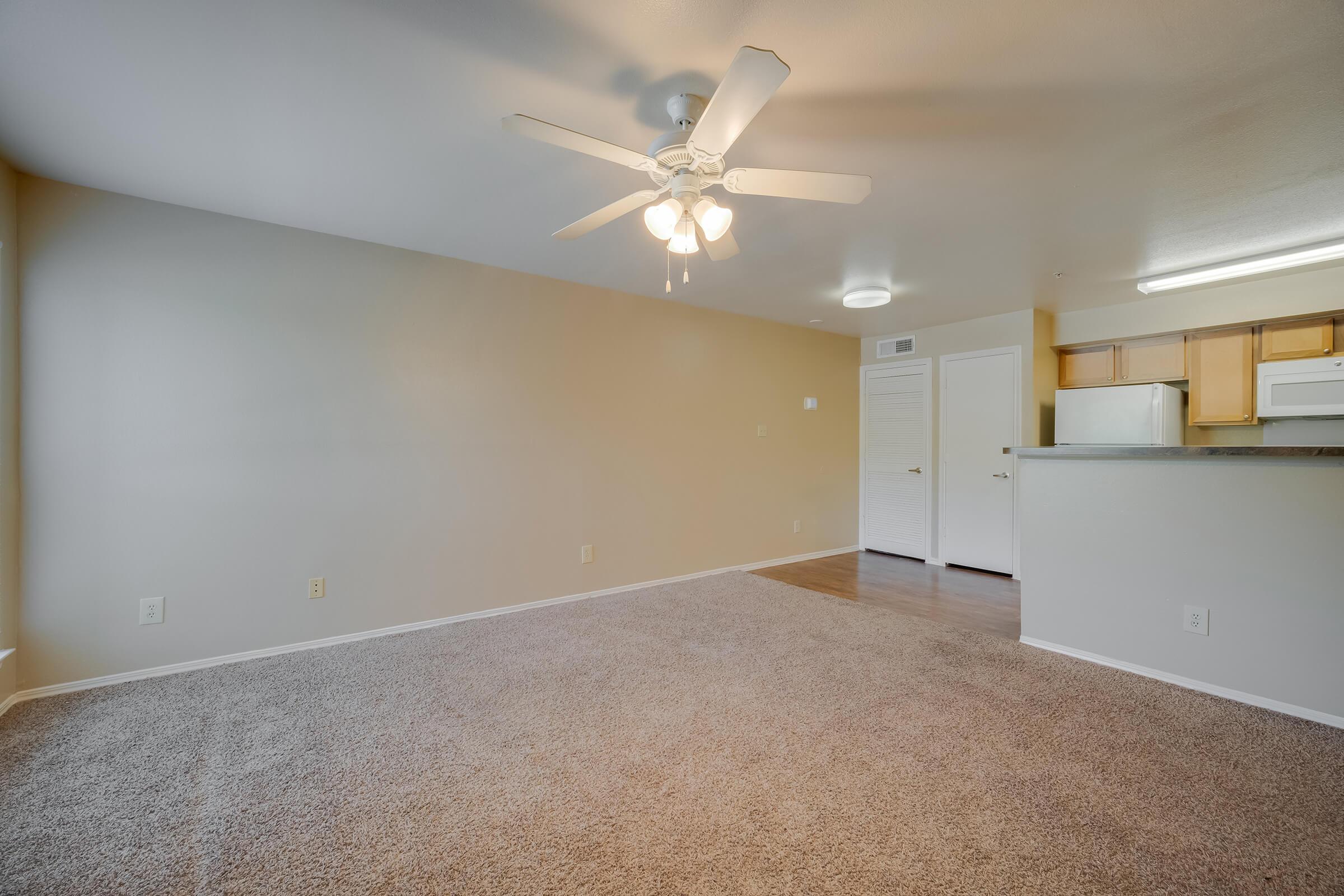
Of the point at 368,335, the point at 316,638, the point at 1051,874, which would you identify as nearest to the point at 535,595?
the point at 316,638

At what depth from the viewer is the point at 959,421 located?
5.06m

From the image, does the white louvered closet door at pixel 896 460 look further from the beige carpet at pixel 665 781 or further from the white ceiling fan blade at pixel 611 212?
the white ceiling fan blade at pixel 611 212

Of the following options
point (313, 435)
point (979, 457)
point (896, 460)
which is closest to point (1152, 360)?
point (979, 457)

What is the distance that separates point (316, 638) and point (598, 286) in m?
2.87

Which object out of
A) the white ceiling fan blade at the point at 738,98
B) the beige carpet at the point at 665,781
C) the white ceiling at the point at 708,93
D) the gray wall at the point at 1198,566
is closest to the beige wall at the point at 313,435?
the white ceiling at the point at 708,93

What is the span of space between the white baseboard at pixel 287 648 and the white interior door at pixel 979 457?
2.37 m

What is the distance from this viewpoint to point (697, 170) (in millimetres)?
1820

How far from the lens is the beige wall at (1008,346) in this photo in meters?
4.55

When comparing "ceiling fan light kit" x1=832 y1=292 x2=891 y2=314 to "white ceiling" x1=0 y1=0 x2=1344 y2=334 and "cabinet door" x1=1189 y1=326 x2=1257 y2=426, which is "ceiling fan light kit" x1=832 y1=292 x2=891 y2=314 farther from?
"cabinet door" x1=1189 y1=326 x2=1257 y2=426

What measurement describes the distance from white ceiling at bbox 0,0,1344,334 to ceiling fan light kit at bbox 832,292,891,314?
2.67 ft

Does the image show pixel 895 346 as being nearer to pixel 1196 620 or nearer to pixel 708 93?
pixel 1196 620

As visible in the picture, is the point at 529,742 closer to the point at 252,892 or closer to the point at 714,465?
the point at 252,892

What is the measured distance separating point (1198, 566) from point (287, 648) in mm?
4577

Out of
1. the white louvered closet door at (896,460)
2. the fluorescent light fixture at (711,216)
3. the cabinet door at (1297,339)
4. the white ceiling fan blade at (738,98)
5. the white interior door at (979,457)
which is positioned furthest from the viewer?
the white louvered closet door at (896,460)
